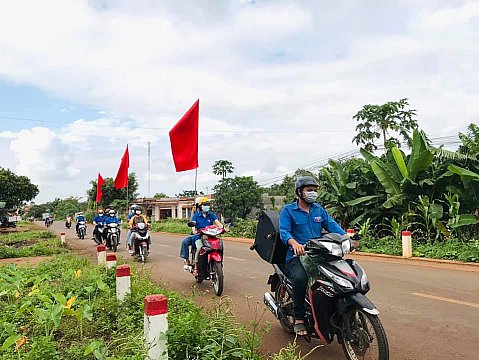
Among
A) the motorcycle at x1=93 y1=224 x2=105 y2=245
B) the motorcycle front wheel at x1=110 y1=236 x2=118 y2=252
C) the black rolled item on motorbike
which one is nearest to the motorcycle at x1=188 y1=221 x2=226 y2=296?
the black rolled item on motorbike

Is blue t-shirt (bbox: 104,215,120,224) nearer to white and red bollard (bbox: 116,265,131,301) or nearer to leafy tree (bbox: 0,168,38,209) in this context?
white and red bollard (bbox: 116,265,131,301)

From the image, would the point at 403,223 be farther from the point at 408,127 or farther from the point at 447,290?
the point at 408,127

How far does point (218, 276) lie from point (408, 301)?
3020mm

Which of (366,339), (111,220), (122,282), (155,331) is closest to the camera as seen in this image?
(155,331)

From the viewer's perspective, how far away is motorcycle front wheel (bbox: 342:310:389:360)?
11.0ft

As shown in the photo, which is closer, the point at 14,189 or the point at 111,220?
the point at 111,220

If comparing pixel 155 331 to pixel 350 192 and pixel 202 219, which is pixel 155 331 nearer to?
pixel 202 219

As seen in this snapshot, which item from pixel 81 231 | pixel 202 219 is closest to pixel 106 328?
pixel 202 219

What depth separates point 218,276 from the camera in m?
7.09

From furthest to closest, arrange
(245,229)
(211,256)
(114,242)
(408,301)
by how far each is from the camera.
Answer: (245,229) → (114,242) → (211,256) → (408,301)

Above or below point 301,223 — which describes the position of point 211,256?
below

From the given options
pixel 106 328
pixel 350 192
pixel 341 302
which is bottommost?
pixel 106 328

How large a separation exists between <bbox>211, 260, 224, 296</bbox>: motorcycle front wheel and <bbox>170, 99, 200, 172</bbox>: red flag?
10.1ft

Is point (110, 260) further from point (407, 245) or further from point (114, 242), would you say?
point (407, 245)
